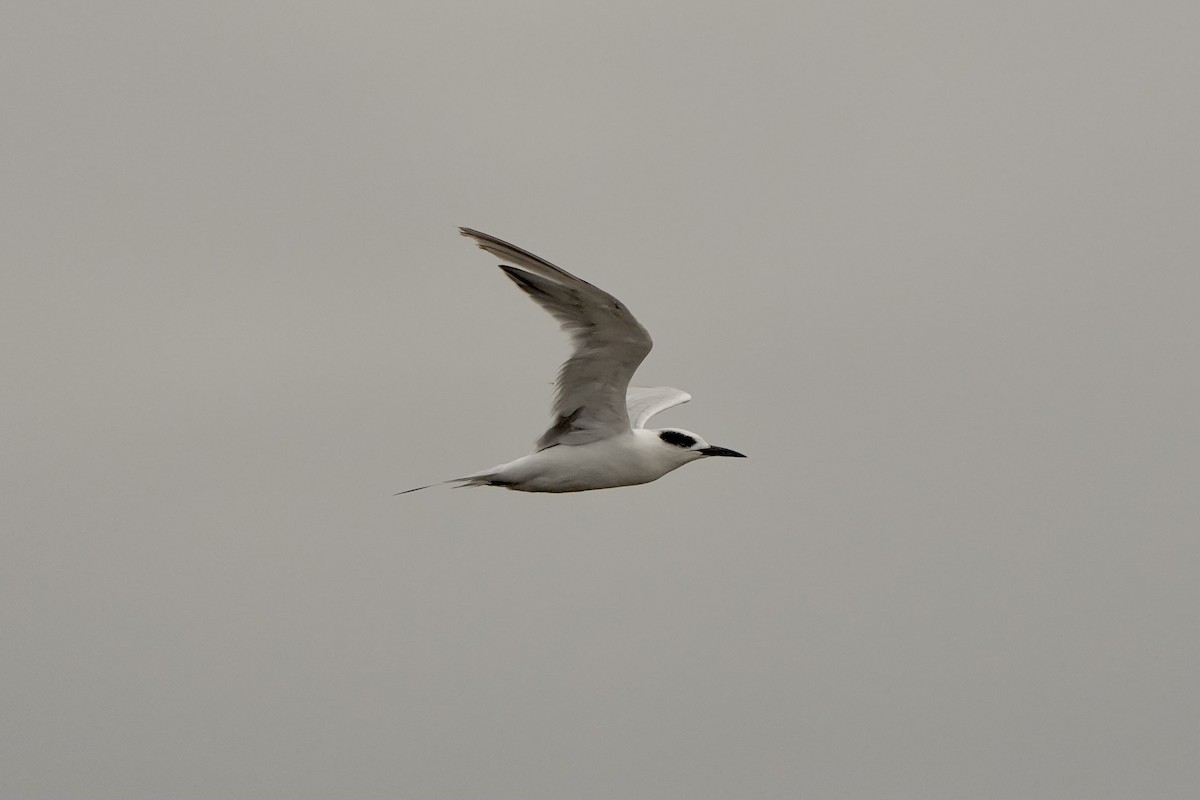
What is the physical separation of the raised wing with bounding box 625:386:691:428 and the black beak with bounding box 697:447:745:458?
166 centimetres

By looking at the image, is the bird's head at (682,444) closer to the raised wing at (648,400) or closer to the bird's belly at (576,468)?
the bird's belly at (576,468)

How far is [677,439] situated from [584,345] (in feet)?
6.05

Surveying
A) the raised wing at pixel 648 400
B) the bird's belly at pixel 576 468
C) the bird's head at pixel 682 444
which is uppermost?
the raised wing at pixel 648 400

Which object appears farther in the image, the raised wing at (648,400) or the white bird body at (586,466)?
the raised wing at (648,400)

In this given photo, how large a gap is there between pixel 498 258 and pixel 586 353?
1468 mm

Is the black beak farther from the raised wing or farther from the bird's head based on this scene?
the raised wing

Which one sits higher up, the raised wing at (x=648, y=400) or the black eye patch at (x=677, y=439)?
the raised wing at (x=648, y=400)

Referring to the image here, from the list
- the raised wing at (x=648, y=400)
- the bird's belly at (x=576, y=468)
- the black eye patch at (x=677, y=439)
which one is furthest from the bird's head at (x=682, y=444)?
the raised wing at (x=648, y=400)

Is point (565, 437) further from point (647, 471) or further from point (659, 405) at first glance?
point (659, 405)

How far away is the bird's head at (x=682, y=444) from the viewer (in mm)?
17203

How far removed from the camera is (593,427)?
17047mm

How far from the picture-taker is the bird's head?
17.2 metres

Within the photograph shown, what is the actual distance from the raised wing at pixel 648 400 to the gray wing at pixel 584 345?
2042 mm

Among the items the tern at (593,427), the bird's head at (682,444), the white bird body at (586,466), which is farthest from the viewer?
the bird's head at (682,444)
